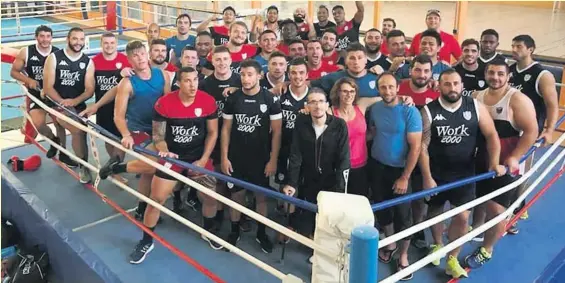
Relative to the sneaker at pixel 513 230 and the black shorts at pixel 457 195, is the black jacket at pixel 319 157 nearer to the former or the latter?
the black shorts at pixel 457 195

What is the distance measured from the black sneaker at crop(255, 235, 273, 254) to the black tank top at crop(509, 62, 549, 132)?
1.93 metres

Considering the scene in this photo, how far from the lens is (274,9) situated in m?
5.75

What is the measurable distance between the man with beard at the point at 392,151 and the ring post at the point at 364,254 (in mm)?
1380

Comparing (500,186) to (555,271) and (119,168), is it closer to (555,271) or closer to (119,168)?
(555,271)

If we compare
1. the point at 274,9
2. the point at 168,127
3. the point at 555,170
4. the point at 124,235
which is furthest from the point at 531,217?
the point at 274,9

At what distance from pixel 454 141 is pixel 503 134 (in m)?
0.45

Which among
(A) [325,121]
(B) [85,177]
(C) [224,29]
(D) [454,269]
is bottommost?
(D) [454,269]

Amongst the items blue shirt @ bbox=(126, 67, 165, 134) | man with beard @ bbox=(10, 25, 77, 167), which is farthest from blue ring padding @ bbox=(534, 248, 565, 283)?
man with beard @ bbox=(10, 25, 77, 167)

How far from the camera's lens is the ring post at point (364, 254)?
1.57m

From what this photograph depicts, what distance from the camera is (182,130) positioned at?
327 centimetres

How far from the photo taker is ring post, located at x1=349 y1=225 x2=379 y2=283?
157 centimetres

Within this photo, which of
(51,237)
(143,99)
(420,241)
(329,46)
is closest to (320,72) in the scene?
(329,46)

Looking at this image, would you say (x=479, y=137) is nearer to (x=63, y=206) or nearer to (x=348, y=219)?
(x=348, y=219)

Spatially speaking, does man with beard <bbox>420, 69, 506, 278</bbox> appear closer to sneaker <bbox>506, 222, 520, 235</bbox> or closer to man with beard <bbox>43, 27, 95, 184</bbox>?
sneaker <bbox>506, 222, 520, 235</bbox>
